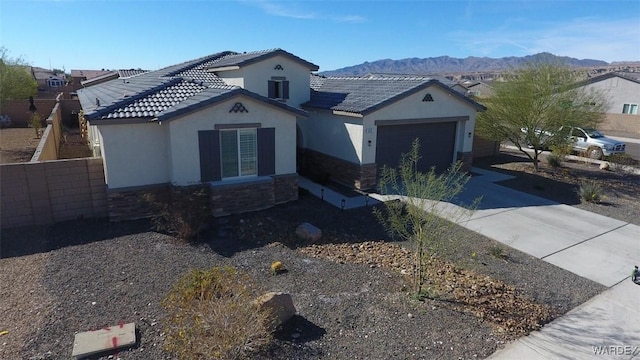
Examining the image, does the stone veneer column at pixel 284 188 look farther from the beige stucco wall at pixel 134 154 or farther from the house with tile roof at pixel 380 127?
the beige stucco wall at pixel 134 154

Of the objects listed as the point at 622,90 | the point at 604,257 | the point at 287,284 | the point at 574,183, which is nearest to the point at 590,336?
the point at 604,257

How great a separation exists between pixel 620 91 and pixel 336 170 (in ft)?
128

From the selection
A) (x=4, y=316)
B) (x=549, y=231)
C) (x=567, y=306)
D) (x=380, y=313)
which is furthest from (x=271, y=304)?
(x=549, y=231)

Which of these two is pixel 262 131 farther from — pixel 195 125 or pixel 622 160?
pixel 622 160

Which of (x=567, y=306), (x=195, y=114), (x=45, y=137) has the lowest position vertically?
(x=567, y=306)

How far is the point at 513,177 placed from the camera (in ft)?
60.7

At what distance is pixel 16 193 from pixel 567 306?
13645 mm

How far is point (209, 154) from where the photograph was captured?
40.2 feet

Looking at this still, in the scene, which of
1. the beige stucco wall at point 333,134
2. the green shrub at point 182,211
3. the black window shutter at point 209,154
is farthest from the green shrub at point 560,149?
the green shrub at point 182,211

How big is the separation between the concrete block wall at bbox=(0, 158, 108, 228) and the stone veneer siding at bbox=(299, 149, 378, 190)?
336 inches

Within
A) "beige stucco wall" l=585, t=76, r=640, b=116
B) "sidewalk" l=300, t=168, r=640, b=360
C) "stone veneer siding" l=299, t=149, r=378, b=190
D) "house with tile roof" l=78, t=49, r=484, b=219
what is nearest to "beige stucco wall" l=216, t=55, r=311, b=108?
"house with tile roof" l=78, t=49, r=484, b=219

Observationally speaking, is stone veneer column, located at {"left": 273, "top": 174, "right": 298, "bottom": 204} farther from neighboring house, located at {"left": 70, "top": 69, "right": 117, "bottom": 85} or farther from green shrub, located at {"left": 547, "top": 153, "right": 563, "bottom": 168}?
neighboring house, located at {"left": 70, "top": 69, "right": 117, "bottom": 85}

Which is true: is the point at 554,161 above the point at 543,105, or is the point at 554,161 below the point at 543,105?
below

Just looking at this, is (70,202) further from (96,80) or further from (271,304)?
(96,80)
